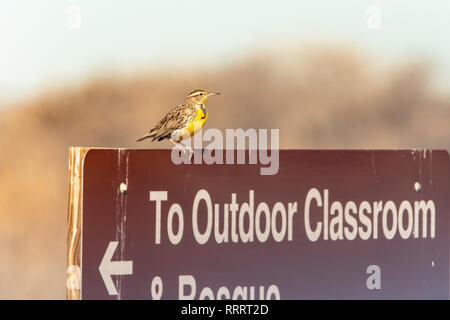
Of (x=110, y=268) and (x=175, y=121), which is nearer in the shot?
(x=110, y=268)

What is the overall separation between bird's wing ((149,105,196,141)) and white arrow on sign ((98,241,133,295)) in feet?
4.20

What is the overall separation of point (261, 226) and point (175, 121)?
1144mm

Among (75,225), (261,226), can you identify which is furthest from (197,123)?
(75,225)

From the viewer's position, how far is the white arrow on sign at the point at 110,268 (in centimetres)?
218

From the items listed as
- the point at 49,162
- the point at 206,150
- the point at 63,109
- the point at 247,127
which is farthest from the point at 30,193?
the point at 206,150

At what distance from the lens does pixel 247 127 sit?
650cm

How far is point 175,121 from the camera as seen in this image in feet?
11.5

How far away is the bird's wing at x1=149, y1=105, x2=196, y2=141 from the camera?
11.4 ft

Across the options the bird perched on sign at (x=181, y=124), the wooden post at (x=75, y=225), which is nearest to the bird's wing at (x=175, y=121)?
the bird perched on sign at (x=181, y=124)

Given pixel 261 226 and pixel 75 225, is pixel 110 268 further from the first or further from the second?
pixel 261 226

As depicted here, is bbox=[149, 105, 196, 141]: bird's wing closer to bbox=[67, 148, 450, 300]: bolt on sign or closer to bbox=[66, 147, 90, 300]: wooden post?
bbox=[67, 148, 450, 300]: bolt on sign

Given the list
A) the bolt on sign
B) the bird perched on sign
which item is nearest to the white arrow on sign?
the bolt on sign

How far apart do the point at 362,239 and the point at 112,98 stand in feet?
14.2

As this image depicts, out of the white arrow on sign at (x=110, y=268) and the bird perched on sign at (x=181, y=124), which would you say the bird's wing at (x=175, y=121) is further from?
the white arrow on sign at (x=110, y=268)
